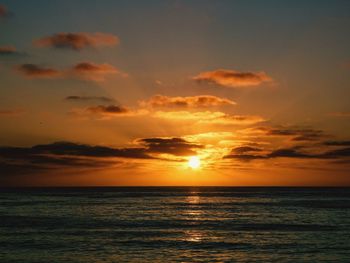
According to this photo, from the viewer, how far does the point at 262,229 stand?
56844mm

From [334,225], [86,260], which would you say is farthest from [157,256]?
[334,225]

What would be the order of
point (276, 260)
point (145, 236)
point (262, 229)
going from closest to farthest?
point (276, 260), point (145, 236), point (262, 229)

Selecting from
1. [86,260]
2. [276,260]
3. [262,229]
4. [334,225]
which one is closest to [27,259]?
[86,260]

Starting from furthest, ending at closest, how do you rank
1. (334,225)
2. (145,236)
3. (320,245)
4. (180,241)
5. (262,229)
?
(334,225)
(262,229)
(145,236)
(180,241)
(320,245)

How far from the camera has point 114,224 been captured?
209 ft

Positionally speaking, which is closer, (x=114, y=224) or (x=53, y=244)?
(x=53, y=244)

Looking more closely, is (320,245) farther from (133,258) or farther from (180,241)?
(133,258)

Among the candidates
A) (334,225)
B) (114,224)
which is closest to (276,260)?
(334,225)

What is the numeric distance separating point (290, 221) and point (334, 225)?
7.53 meters

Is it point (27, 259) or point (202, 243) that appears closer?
point (27, 259)

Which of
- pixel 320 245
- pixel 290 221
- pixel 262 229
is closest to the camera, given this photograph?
pixel 320 245

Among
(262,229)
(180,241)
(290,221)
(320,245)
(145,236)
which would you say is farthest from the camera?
(290,221)

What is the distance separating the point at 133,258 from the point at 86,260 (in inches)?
141

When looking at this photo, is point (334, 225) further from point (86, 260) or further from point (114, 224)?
point (86, 260)
